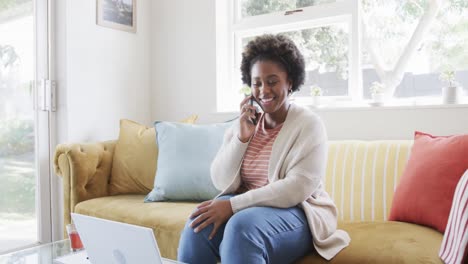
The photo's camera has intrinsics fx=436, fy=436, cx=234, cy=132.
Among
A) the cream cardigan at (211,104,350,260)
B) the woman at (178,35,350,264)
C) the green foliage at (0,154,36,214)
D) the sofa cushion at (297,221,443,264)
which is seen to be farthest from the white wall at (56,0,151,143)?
the sofa cushion at (297,221,443,264)

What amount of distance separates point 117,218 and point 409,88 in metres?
1.70

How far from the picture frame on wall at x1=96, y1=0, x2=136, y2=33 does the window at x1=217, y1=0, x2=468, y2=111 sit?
66 cm

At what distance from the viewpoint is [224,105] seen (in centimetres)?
302

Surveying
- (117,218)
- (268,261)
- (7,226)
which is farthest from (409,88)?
(7,226)

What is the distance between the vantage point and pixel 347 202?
6.41 ft

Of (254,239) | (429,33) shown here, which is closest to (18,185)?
(254,239)

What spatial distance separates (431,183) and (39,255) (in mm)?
1409

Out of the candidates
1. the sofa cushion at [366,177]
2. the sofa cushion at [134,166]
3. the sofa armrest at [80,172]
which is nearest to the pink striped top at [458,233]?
the sofa cushion at [366,177]

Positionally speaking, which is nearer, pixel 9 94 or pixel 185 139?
pixel 185 139

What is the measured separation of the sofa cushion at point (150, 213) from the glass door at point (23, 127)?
56cm

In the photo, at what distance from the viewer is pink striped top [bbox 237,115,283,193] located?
1622 mm

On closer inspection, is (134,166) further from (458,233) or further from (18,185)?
(458,233)

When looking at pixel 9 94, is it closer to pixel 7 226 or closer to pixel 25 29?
pixel 25 29

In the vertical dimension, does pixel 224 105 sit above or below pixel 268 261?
above
